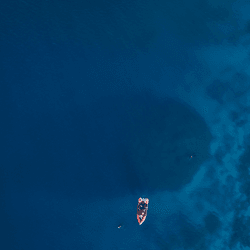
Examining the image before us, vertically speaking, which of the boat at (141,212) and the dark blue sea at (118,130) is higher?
the dark blue sea at (118,130)

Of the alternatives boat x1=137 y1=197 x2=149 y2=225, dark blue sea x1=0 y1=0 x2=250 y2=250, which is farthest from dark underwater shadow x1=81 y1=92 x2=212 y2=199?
boat x1=137 y1=197 x2=149 y2=225

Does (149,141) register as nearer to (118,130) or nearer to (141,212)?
(118,130)

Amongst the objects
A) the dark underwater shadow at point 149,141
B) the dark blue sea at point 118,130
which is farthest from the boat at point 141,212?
the dark underwater shadow at point 149,141

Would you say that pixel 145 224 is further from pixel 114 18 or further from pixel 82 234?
pixel 114 18

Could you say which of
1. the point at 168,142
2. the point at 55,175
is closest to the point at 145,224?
the point at 168,142

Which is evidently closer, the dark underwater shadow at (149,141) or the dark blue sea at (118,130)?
the dark blue sea at (118,130)

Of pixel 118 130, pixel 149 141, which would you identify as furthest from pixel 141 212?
pixel 118 130

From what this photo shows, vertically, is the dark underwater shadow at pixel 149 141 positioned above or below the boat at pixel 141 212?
above

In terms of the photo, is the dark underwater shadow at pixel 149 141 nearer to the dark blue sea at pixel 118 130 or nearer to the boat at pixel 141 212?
the dark blue sea at pixel 118 130

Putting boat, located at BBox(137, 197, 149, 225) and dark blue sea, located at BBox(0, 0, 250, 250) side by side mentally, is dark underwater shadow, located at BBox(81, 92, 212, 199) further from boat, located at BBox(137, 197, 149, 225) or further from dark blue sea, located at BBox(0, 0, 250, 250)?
boat, located at BBox(137, 197, 149, 225)
